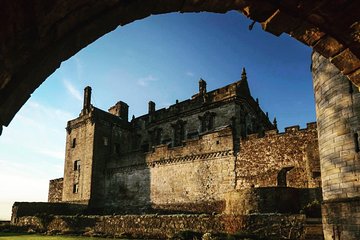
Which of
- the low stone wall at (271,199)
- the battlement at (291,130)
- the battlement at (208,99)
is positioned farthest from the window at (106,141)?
the low stone wall at (271,199)

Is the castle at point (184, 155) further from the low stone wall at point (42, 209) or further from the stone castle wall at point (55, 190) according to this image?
the low stone wall at point (42, 209)

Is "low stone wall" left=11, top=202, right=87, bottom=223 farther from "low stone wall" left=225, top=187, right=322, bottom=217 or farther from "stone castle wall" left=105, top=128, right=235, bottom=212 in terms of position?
"low stone wall" left=225, top=187, right=322, bottom=217

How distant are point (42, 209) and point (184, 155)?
1295cm

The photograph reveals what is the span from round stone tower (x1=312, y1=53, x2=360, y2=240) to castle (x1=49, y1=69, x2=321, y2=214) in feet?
29.2

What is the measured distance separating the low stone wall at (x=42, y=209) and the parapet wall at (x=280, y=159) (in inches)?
616

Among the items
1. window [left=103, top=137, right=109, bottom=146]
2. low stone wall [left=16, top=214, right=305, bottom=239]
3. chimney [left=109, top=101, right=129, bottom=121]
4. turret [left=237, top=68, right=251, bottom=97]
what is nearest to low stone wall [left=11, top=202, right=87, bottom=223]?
low stone wall [left=16, top=214, right=305, bottom=239]

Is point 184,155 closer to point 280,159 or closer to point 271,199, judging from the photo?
point 280,159

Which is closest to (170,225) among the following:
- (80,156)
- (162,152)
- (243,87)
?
(162,152)

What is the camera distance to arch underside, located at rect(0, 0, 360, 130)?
2375mm

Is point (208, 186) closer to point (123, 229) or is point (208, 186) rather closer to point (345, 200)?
point (123, 229)

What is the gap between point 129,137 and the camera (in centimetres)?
3694

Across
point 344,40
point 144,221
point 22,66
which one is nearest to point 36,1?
point 22,66

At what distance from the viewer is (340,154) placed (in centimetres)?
1112

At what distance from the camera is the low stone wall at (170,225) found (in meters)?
13.9
